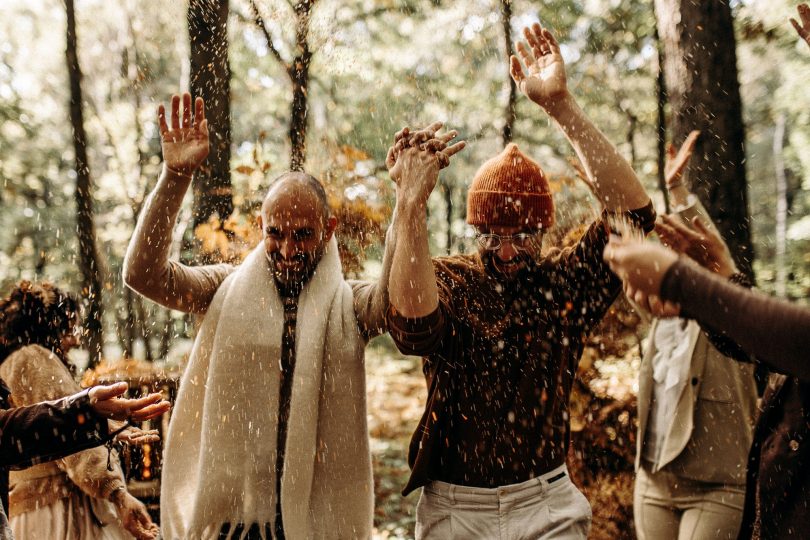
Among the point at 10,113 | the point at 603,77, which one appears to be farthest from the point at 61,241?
the point at 603,77

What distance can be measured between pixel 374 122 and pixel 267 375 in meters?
16.6

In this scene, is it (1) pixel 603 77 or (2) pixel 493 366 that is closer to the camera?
(2) pixel 493 366

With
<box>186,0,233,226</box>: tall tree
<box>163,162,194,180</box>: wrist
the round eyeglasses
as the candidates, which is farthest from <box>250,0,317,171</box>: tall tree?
the round eyeglasses

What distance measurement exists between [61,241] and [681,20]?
2507cm

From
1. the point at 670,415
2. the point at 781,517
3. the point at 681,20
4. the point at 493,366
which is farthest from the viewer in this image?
the point at 681,20

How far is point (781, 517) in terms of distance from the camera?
2645mm

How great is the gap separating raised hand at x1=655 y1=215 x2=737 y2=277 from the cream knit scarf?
151 cm

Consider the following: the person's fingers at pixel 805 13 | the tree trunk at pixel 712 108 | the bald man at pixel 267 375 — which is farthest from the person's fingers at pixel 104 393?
the tree trunk at pixel 712 108

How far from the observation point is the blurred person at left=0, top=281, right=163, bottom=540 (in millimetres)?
4277

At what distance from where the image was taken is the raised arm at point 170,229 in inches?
124

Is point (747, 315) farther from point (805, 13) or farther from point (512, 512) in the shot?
point (805, 13)

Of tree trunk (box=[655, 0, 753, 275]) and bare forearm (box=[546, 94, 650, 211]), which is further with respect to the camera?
tree trunk (box=[655, 0, 753, 275])

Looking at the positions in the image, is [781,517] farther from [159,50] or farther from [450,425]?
[159,50]

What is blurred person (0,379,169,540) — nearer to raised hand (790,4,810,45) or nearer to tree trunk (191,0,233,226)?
raised hand (790,4,810,45)
